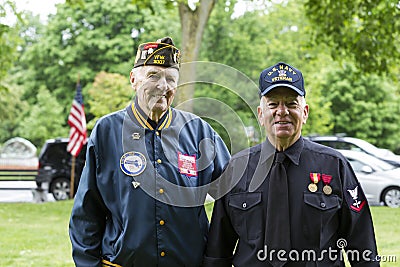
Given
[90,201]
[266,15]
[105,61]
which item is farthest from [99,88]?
[90,201]

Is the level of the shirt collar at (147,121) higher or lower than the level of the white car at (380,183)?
higher

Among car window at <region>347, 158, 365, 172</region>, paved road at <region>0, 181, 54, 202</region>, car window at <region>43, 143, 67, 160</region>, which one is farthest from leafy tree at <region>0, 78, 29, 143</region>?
car window at <region>347, 158, 365, 172</region>

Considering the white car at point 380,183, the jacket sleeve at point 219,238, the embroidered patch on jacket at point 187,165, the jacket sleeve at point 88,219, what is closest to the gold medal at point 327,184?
the jacket sleeve at point 219,238

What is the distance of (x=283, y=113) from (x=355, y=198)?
59cm

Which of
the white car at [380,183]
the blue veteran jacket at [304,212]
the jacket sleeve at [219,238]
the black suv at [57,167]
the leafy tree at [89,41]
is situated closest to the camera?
the blue veteran jacket at [304,212]

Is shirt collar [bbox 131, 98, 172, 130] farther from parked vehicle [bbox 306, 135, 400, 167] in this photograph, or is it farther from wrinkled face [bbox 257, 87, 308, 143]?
parked vehicle [bbox 306, 135, 400, 167]

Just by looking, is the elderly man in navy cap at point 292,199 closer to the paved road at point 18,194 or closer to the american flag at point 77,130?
the american flag at point 77,130

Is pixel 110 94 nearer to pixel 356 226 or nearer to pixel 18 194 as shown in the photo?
pixel 18 194

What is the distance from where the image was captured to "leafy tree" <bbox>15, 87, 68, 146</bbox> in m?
32.7

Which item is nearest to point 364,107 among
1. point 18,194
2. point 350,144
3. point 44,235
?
point 350,144

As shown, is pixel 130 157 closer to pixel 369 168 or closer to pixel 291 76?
pixel 291 76

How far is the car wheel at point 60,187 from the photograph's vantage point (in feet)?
54.5

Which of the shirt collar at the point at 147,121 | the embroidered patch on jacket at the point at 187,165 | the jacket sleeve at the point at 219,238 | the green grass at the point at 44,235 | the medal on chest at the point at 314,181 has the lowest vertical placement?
the green grass at the point at 44,235

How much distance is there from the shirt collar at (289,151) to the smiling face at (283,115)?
0.08 feet
